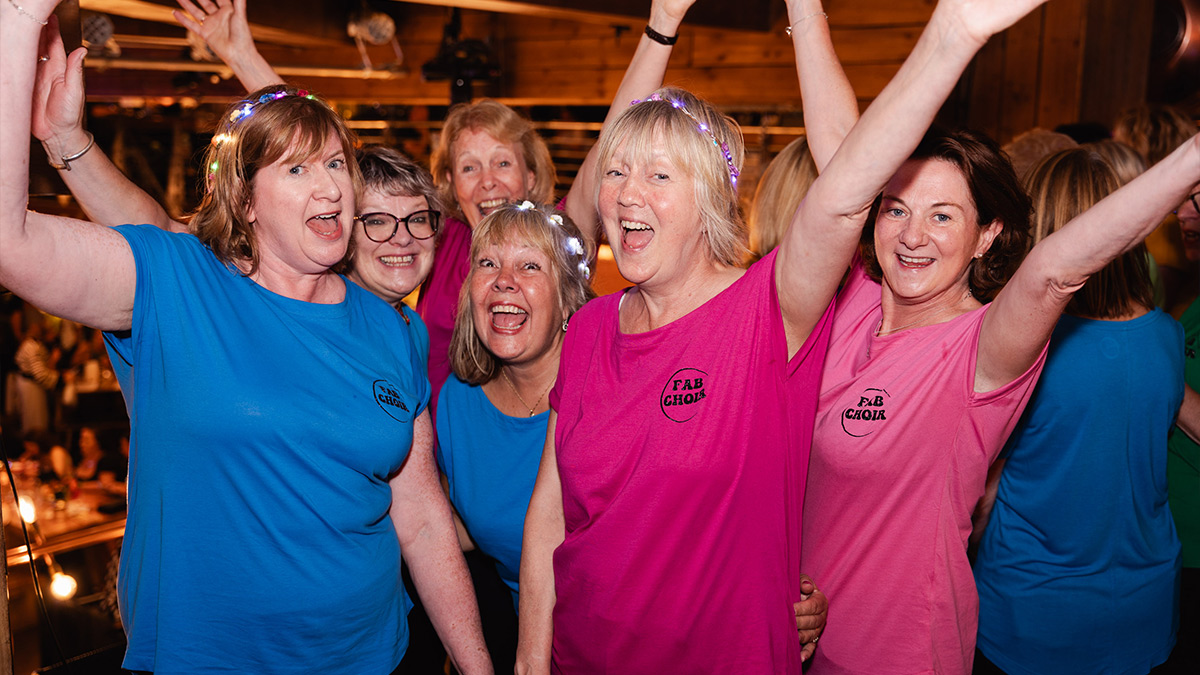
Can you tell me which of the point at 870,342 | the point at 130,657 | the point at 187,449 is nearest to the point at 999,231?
the point at 870,342

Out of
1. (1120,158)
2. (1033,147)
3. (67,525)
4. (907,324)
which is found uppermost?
(1033,147)

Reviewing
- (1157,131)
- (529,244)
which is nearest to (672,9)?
(529,244)

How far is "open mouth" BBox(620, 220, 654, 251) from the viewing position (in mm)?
1615

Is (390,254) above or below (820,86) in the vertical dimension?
below

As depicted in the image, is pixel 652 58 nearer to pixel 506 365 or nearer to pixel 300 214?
pixel 506 365

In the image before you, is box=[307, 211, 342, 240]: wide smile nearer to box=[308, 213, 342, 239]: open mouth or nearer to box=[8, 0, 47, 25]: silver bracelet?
box=[308, 213, 342, 239]: open mouth

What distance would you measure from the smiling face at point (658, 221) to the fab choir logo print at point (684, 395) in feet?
0.63

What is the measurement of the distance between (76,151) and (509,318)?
941mm

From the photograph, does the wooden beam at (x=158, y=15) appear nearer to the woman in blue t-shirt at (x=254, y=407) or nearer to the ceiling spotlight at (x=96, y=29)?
the ceiling spotlight at (x=96, y=29)

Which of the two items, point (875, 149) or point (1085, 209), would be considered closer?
point (875, 149)

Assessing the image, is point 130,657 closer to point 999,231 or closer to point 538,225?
point 538,225

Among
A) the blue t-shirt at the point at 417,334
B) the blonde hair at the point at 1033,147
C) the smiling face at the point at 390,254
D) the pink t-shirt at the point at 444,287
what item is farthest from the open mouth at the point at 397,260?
the blonde hair at the point at 1033,147

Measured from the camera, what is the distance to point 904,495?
5.43 feet

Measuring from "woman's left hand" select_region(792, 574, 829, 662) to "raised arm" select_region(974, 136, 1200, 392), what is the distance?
0.48 m
